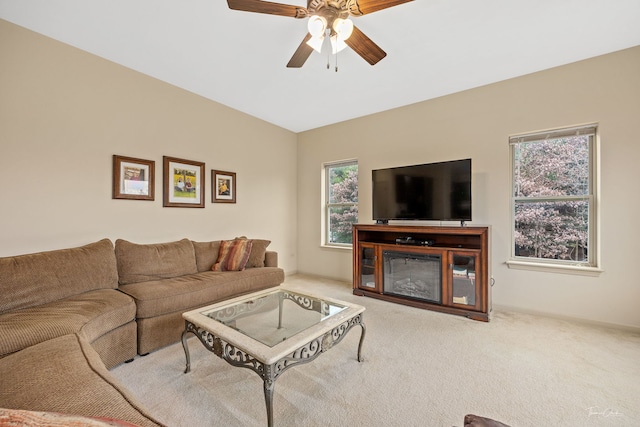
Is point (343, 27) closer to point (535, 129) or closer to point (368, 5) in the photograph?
point (368, 5)

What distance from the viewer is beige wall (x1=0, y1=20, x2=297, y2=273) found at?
2.19 m

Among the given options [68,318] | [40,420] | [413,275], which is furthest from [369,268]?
[40,420]

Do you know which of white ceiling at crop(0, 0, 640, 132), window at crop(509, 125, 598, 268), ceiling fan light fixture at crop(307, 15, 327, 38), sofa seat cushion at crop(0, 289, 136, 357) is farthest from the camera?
window at crop(509, 125, 598, 268)

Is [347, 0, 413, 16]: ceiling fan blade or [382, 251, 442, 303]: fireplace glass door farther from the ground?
[347, 0, 413, 16]: ceiling fan blade

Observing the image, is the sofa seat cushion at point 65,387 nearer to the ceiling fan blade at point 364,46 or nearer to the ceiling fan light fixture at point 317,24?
the ceiling fan light fixture at point 317,24

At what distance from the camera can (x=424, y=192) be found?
326 centimetres

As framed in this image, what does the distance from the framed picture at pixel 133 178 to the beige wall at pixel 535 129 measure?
9.15ft

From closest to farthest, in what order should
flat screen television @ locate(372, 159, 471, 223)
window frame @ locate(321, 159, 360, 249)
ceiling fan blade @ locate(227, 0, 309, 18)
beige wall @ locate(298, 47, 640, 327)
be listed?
ceiling fan blade @ locate(227, 0, 309, 18)
beige wall @ locate(298, 47, 640, 327)
flat screen television @ locate(372, 159, 471, 223)
window frame @ locate(321, 159, 360, 249)

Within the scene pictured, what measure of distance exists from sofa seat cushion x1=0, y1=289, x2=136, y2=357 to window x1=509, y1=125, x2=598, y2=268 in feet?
12.5

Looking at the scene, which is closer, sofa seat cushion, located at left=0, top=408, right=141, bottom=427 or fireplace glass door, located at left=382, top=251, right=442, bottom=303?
sofa seat cushion, located at left=0, top=408, right=141, bottom=427

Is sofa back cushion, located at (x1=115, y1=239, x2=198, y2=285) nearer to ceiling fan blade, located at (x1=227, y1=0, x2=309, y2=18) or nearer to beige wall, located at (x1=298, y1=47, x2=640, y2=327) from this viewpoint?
ceiling fan blade, located at (x1=227, y1=0, x2=309, y2=18)

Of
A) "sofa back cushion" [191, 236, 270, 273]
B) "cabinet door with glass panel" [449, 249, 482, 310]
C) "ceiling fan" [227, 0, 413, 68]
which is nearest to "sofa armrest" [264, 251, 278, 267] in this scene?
"sofa back cushion" [191, 236, 270, 273]

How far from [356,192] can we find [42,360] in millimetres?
3725

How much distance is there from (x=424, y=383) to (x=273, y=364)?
3.56 feet
